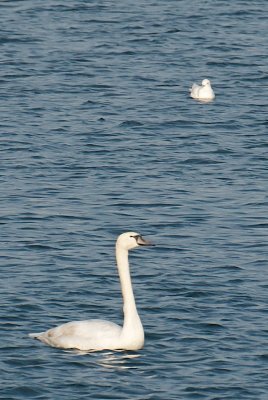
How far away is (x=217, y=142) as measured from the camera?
31.8m

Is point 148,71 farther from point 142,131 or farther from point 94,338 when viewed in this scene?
point 94,338

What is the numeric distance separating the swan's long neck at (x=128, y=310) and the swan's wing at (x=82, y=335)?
0.54ft

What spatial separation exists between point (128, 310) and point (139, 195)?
323 inches

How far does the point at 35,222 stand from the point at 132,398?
8.56 meters

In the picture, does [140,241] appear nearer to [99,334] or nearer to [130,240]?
[130,240]

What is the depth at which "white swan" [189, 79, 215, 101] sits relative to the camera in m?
35.3

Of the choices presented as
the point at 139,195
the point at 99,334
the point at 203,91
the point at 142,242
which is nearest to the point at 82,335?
the point at 99,334

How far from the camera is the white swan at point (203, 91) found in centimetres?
3528

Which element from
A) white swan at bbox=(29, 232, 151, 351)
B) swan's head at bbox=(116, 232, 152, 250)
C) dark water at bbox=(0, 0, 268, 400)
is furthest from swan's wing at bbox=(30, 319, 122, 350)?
swan's head at bbox=(116, 232, 152, 250)

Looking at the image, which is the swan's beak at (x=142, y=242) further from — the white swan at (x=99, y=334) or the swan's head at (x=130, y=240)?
the white swan at (x=99, y=334)

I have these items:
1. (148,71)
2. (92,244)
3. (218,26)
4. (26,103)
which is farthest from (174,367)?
(218,26)

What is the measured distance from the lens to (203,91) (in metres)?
35.3

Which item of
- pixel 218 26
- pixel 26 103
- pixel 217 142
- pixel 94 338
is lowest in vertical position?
pixel 94 338

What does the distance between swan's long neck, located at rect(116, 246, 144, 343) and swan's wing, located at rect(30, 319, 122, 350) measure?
164mm
